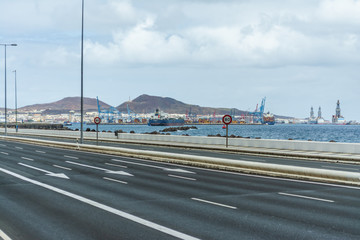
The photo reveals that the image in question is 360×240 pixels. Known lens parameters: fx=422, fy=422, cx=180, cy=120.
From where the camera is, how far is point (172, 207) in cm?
1205

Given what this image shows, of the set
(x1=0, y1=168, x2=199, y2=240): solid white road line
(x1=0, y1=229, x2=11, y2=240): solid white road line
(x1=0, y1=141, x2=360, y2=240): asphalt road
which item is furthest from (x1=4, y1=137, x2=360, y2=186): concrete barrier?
(x1=0, y1=229, x2=11, y2=240): solid white road line

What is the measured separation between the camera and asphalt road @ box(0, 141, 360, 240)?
30.3ft

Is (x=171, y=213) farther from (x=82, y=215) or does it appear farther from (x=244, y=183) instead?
(x=244, y=183)

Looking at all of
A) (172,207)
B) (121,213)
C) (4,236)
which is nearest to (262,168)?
(172,207)

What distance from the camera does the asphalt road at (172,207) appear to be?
924 cm

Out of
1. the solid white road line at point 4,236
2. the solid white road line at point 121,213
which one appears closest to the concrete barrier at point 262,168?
the solid white road line at point 121,213

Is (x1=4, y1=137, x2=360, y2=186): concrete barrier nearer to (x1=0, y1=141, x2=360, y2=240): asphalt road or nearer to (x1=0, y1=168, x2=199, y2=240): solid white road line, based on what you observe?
(x1=0, y1=141, x2=360, y2=240): asphalt road

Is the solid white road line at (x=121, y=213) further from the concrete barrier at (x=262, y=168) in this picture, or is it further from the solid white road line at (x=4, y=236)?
the concrete barrier at (x=262, y=168)

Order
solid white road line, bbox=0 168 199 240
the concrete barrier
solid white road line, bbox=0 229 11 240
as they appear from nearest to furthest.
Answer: solid white road line, bbox=0 229 11 240, solid white road line, bbox=0 168 199 240, the concrete barrier

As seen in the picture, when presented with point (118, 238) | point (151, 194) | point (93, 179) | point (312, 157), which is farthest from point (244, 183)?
point (312, 157)

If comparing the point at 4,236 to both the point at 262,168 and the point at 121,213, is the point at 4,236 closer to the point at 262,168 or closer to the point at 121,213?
the point at 121,213

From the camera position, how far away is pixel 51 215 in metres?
11.0

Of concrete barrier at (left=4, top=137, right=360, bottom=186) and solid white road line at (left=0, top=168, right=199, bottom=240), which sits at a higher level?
concrete barrier at (left=4, top=137, right=360, bottom=186)

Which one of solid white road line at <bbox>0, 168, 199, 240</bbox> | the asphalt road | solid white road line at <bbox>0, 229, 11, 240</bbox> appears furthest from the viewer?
the asphalt road
